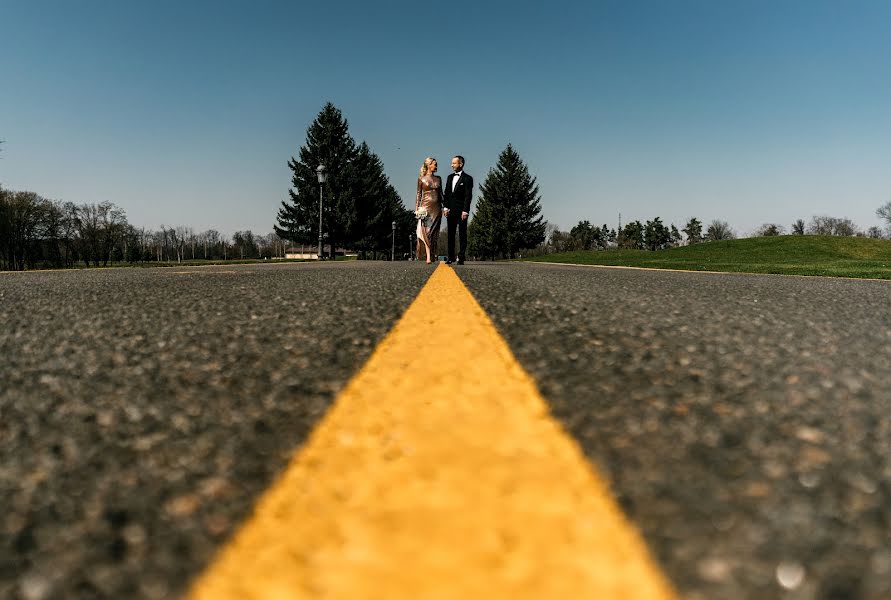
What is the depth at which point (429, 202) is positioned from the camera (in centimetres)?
1343

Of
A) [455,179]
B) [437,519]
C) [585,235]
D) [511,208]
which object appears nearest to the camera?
[437,519]

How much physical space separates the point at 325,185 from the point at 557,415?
153ft

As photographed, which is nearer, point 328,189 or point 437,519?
point 437,519

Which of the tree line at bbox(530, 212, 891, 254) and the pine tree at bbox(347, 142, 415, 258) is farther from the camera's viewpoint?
the tree line at bbox(530, 212, 891, 254)

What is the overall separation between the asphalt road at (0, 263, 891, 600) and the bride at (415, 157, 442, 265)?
10935 millimetres

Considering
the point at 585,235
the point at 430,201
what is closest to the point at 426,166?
the point at 430,201

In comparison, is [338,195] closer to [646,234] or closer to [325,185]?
[325,185]

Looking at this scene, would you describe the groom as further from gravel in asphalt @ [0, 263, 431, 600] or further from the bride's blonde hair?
gravel in asphalt @ [0, 263, 431, 600]

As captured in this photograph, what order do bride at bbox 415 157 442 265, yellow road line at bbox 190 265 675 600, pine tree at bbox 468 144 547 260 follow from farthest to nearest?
pine tree at bbox 468 144 547 260 < bride at bbox 415 157 442 265 < yellow road line at bbox 190 265 675 600

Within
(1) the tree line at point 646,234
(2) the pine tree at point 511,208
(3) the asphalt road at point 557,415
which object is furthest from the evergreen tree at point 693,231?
(3) the asphalt road at point 557,415

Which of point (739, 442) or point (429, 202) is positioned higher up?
point (429, 202)

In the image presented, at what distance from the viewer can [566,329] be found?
8.21ft

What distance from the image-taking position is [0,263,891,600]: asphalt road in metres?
0.70

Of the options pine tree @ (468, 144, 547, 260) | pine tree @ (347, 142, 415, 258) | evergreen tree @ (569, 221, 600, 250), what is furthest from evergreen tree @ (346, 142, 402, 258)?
evergreen tree @ (569, 221, 600, 250)
